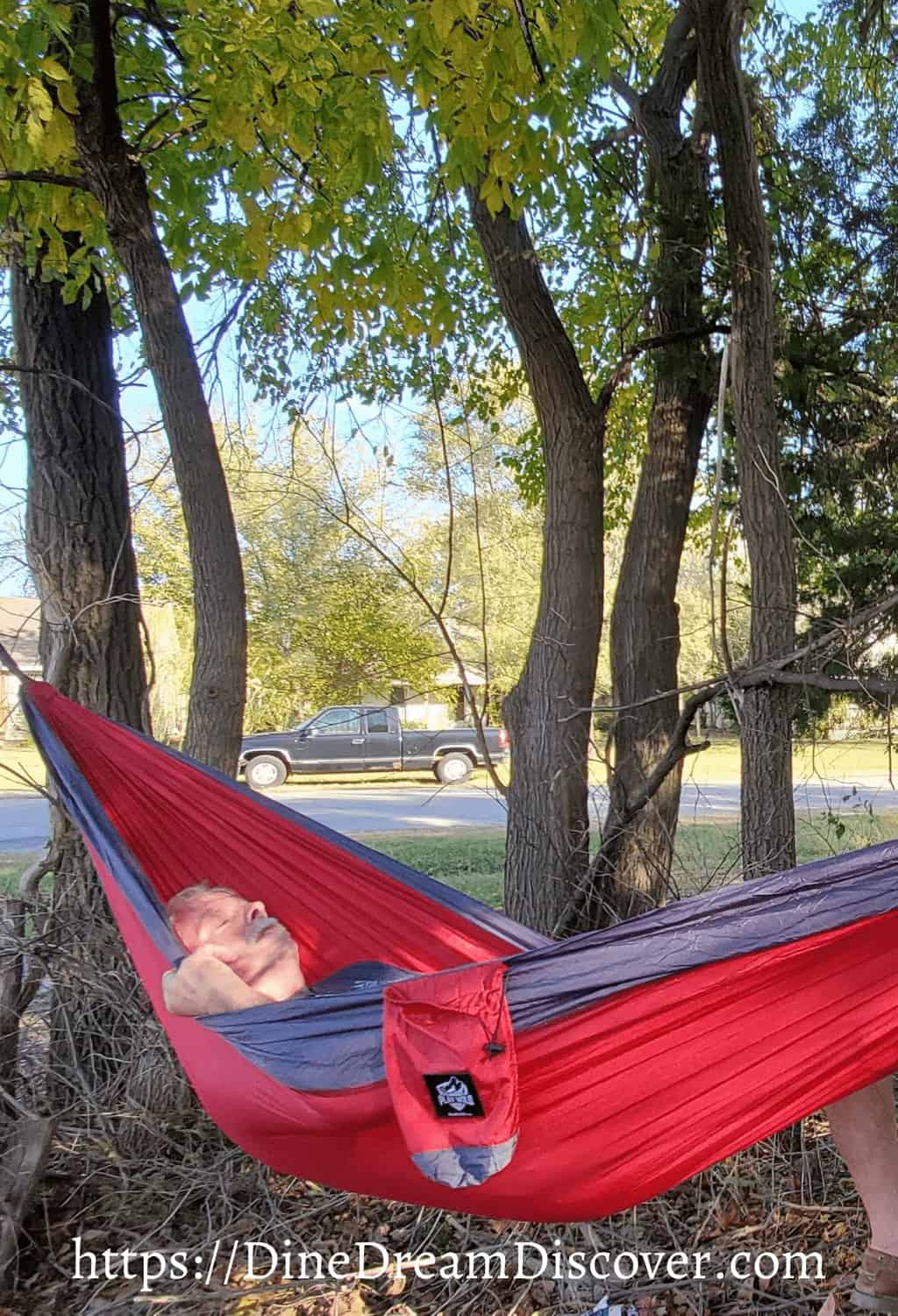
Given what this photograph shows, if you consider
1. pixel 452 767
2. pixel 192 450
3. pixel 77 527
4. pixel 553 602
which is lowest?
pixel 452 767

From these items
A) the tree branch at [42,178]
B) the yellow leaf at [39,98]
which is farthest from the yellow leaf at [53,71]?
the tree branch at [42,178]

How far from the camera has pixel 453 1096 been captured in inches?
51.0

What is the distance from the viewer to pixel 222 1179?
2.01 metres

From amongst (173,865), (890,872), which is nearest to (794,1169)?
(890,872)

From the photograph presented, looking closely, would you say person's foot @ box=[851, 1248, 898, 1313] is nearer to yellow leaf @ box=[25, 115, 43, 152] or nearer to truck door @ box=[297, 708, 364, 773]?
yellow leaf @ box=[25, 115, 43, 152]

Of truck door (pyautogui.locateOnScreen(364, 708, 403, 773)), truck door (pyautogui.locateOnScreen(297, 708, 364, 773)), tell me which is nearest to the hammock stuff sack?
truck door (pyautogui.locateOnScreen(297, 708, 364, 773))

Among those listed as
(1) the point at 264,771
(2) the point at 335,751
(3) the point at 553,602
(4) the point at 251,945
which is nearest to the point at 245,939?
(4) the point at 251,945

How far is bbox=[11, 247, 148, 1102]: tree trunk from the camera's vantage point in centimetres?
235

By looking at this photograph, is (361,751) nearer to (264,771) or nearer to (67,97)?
(264,771)

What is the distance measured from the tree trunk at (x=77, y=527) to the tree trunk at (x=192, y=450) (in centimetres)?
20

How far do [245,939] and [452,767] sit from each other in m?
9.05

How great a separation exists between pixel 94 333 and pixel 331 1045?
189 centimetres

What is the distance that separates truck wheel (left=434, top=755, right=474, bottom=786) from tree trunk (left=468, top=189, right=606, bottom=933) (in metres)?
7.73

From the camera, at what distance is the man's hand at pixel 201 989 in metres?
1.65
